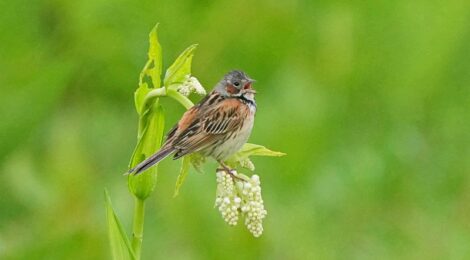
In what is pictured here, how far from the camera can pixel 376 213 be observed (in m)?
4.21

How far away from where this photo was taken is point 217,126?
9.59 ft

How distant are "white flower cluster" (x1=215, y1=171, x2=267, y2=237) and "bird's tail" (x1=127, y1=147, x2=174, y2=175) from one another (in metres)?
0.11

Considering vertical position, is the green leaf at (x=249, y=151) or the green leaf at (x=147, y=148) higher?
the green leaf at (x=249, y=151)

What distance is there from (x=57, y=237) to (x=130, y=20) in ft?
5.02

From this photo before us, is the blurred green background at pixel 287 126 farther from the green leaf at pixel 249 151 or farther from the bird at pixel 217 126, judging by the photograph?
the green leaf at pixel 249 151

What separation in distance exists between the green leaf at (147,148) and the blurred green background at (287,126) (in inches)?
34.8

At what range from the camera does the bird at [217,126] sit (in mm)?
2715

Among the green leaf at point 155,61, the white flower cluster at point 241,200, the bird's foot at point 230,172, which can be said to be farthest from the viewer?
the green leaf at point 155,61

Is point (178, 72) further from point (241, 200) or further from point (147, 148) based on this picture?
point (241, 200)

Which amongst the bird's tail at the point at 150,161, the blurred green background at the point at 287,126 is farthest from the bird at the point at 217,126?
the blurred green background at the point at 287,126

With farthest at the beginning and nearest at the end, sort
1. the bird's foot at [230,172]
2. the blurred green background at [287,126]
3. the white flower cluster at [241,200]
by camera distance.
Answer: the blurred green background at [287,126] < the bird's foot at [230,172] < the white flower cluster at [241,200]

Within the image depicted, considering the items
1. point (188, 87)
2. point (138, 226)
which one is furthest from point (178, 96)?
point (138, 226)

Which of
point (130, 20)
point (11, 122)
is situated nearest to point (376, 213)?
point (130, 20)

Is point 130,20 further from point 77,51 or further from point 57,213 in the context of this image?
point 57,213
